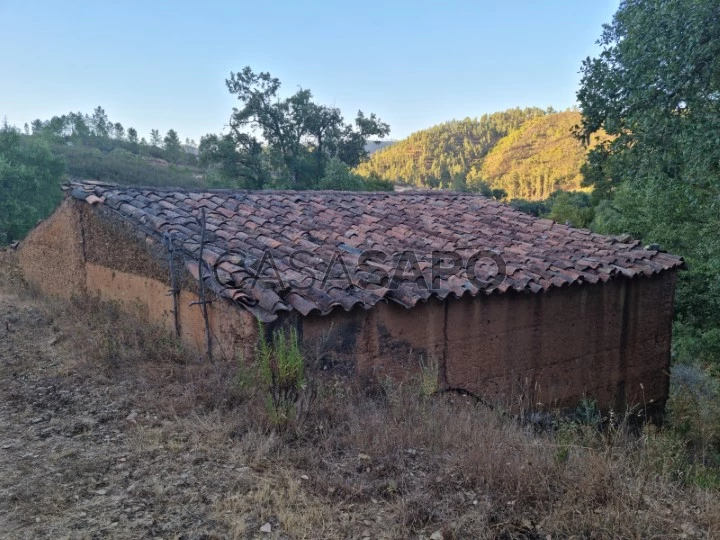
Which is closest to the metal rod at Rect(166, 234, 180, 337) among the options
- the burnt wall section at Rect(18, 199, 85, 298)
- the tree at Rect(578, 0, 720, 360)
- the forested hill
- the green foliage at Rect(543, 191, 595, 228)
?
the burnt wall section at Rect(18, 199, 85, 298)

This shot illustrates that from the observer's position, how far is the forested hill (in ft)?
174

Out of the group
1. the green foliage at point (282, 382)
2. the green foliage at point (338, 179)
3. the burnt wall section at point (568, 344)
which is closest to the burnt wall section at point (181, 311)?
the green foliage at point (282, 382)

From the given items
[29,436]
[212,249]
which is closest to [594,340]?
[212,249]

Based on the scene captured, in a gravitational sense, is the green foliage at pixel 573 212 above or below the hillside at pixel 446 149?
below

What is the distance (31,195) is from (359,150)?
1697cm

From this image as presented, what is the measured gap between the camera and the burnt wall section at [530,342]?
5.58 m

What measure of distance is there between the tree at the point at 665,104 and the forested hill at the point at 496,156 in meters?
36.9

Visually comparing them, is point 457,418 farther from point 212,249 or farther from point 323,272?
point 212,249

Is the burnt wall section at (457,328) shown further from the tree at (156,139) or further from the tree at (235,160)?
the tree at (156,139)

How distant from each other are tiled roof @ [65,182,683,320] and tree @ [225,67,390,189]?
1950 centimetres

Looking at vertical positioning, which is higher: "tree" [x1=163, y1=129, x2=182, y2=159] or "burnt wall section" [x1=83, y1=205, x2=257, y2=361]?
"tree" [x1=163, y1=129, x2=182, y2=159]

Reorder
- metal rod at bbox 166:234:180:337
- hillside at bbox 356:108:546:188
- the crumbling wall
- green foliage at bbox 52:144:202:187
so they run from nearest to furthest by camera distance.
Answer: the crumbling wall < metal rod at bbox 166:234:180:337 < green foliage at bbox 52:144:202:187 < hillside at bbox 356:108:546:188

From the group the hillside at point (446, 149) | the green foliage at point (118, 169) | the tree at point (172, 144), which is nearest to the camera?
the green foliage at point (118, 169)

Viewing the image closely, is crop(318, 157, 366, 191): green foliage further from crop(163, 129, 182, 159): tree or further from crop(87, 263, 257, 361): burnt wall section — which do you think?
crop(163, 129, 182, 159): tree
